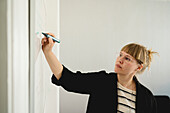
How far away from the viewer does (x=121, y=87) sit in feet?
3.95

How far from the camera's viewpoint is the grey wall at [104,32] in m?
2.58

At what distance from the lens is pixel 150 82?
9.45 ft

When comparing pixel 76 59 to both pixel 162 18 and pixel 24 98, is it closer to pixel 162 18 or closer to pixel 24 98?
pixel 162 18

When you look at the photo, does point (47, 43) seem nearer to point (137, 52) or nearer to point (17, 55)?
point (17, 55)

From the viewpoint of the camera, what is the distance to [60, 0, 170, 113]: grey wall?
2579mm

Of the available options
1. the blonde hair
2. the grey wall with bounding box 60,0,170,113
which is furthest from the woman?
the grey wall with bounding box 60,0,170,113

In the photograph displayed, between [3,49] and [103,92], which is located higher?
[3,49]

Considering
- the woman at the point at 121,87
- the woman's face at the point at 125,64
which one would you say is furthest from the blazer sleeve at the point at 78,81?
the woman's face at the point at 125,64

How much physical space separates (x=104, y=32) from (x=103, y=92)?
1.68 metres

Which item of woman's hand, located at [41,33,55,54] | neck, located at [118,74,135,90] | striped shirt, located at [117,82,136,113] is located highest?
woman's hand, located at [41,33,55,54]

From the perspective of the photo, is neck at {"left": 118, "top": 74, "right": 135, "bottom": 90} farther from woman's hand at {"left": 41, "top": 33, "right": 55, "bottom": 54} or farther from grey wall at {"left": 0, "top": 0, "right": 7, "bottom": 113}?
grey wall at {"left": 0, "top": 0, "right": 7, "bottom": 113}

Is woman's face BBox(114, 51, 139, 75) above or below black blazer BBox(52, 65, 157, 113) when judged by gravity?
above

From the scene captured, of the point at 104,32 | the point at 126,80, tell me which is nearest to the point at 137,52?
the point at 126,80

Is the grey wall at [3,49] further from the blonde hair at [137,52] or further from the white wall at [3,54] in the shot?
the blonde hair at [137,52]
